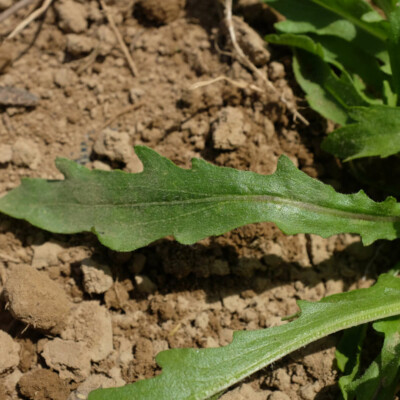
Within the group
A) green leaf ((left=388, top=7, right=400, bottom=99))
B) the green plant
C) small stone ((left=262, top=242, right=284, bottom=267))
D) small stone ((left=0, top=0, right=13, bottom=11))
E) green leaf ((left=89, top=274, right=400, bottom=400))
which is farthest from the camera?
small stone ((left=0, top=0, right=13, bottom=11))

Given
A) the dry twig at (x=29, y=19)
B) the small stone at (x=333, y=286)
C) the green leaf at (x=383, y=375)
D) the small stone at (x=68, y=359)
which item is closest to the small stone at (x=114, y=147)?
the dry twig at (x=29, y=19)

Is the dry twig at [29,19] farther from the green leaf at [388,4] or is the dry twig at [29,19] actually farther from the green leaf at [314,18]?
the green leaf at [388,4]

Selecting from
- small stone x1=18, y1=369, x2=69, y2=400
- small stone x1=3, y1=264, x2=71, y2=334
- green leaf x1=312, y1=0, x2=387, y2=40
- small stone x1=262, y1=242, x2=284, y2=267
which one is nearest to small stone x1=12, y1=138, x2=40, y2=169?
small stone x1=3, y1=264, x2=71, y2=334

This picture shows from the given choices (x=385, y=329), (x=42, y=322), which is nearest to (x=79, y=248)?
(x=42, y=322)

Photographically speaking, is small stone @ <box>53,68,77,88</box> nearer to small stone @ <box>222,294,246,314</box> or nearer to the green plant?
the green plant

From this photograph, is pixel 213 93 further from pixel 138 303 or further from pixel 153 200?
pixel 138 303
